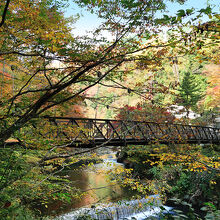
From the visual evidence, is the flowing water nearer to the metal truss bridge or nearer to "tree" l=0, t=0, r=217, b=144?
the metal truss bridge

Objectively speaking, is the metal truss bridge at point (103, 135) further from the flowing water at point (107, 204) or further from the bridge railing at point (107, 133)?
the flowing water at point (107, 204)

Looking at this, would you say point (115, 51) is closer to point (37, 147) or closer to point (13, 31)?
point (13, 31)

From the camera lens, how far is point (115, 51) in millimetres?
4160

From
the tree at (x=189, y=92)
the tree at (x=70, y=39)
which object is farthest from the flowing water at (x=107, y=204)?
the tree at (x=189, y=92)

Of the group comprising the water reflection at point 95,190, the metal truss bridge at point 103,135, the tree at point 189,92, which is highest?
the tree at point 189,92

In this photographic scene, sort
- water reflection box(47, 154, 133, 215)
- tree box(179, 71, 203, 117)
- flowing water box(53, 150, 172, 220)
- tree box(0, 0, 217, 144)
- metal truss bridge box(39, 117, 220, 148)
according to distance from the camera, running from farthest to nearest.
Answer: tree box(179, 71, 203, 117) < water reflection box(47, 154, 133, 215) < flowing water box(53, 150, 172, 220) < metal truss bridge box(39, 117, 220, 148) < tree box(0, 0, 217, 144)

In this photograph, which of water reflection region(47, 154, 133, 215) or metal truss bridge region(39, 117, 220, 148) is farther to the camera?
water reflection region(47, 154, 133, 215)

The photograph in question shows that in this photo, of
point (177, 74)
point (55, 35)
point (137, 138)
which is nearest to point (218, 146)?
point (137, 138)

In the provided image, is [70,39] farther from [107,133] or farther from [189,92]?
[189,92]

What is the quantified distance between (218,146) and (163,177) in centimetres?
719

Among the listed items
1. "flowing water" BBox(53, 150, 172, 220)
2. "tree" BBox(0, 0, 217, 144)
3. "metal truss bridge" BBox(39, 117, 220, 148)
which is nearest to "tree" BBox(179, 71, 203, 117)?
"metal truss bridge" BBox(39, 117, 220, 148)

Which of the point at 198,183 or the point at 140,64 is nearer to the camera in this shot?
the point at 140,64

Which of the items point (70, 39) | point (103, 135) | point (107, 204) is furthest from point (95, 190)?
point (70, 39)

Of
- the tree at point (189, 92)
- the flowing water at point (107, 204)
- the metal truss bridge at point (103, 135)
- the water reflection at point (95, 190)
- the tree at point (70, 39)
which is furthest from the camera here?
the tree at point (189, 92)
